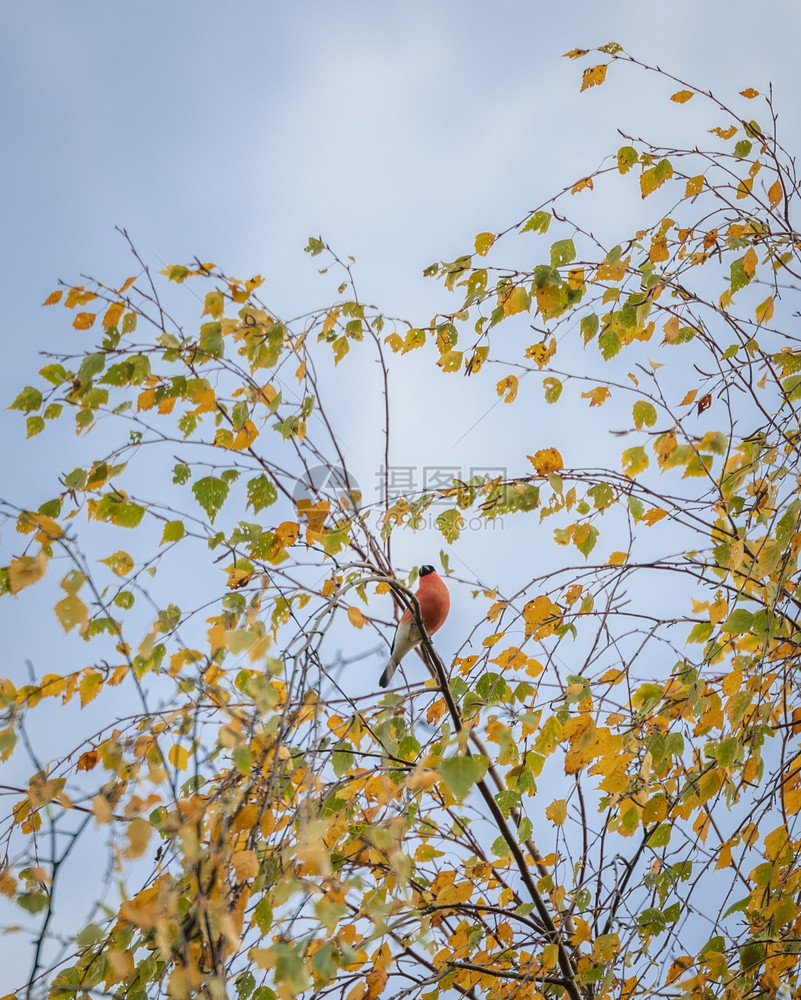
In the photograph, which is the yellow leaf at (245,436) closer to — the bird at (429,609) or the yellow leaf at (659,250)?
the yellow leaf at (659,250)

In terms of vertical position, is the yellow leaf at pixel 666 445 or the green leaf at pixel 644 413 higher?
the green leaf at pixel 644 413

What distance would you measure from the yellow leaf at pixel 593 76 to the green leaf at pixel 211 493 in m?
1.73

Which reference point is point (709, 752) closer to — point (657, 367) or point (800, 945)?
point (800, 945)

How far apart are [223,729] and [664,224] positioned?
7.24ft

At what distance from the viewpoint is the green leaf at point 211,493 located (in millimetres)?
2379

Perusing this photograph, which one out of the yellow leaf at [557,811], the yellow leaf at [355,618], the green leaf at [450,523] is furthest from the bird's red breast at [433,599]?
the yellow leaf at [355,618]

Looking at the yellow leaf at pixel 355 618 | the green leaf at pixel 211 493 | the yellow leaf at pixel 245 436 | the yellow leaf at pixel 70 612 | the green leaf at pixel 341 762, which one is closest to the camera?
the yellow leaf at pixel 70 612

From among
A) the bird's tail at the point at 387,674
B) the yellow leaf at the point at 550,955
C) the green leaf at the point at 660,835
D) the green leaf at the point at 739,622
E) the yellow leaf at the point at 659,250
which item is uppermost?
the bird's tail at the point at 387,674

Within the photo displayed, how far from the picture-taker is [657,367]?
8.18ft

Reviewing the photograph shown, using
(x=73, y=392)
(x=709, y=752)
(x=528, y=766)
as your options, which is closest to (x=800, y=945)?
(x=709, y=752)

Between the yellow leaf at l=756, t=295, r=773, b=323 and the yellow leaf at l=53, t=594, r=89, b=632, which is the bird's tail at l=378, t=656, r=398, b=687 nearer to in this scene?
the yellow leaf at l=756, t=295, r=773, b=323

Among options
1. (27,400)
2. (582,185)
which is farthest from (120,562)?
(582,185)

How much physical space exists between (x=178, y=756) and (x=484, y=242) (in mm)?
1820

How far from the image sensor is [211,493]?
2.39 meters
